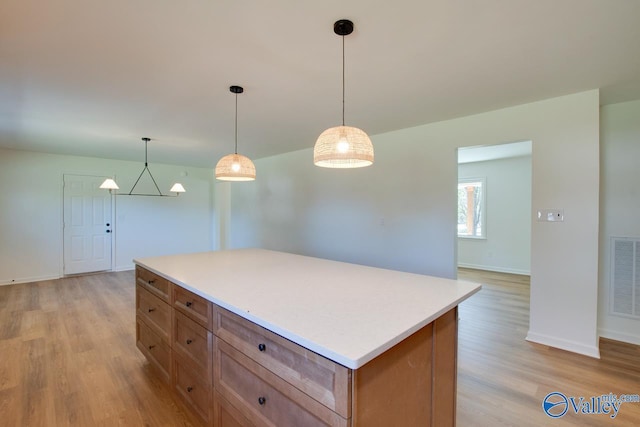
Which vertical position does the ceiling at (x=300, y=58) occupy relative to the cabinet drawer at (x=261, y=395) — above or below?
above

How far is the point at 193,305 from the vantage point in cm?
171

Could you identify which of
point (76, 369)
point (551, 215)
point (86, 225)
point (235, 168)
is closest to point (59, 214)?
point (86, 225)

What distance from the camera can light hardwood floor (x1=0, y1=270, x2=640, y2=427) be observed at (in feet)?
6.06

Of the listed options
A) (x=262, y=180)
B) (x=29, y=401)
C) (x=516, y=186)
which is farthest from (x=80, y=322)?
(x=516, y=186)

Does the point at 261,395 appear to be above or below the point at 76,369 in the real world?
above

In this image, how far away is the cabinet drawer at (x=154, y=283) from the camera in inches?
80.2

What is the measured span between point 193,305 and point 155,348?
870mm

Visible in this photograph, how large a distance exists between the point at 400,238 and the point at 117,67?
10.9 ft

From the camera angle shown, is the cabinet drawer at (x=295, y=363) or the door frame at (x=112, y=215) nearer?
the cabinet drawer at (x=295, y=363)

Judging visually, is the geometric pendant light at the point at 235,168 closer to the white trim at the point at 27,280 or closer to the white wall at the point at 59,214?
the white wall at the point at 59,214

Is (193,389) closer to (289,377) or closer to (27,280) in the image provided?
(289,377)

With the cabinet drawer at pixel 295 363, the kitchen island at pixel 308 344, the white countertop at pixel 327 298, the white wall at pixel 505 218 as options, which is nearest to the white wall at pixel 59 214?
the white countertop at pixel 327 298

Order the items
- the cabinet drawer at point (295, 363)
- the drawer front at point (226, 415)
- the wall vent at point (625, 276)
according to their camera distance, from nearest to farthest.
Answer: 1. the cabinet drawer at point (295, 363)
2. the drawer front at point (226, 415)
3. the wall vent at point (625, 276)

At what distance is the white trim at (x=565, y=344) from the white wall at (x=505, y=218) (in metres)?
3.43
